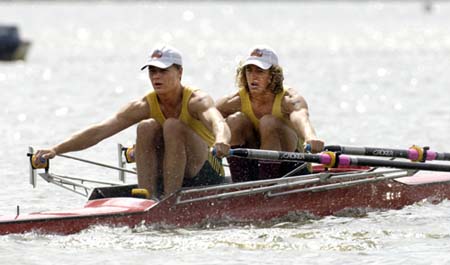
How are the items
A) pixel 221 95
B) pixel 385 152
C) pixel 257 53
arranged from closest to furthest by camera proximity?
pixel 257 53 < pixel 385 152 < pixel 221 95

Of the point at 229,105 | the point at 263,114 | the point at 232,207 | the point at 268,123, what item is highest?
the point at 229,105

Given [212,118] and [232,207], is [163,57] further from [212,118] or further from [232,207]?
[232,207]

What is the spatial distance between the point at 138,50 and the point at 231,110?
4273 centimetres

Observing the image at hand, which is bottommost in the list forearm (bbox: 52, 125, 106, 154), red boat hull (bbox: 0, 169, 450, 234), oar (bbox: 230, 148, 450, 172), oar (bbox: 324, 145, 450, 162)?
red boat hull (bbox: 0, 169, 450, 234)

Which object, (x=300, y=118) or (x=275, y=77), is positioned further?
(x=275, y=77)

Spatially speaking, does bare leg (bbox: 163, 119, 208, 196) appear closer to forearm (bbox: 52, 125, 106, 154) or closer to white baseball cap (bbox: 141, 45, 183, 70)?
white baseball cap (bbox: 141, 45, 183, 70)

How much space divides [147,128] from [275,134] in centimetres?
141

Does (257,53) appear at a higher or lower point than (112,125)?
higher

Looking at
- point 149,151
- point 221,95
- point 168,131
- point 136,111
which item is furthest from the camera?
point 221,95

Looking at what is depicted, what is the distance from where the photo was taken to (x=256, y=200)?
41.0 feet

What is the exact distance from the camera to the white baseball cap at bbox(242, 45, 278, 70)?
12.7m

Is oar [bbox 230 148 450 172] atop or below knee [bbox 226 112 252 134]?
below

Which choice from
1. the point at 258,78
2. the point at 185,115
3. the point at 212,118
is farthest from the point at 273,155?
the point at 258,78

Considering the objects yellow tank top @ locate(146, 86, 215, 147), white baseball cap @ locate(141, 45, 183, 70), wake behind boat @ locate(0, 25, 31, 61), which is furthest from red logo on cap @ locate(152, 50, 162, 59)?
wake behind boat @ locate(0, 25, 31, 61)
